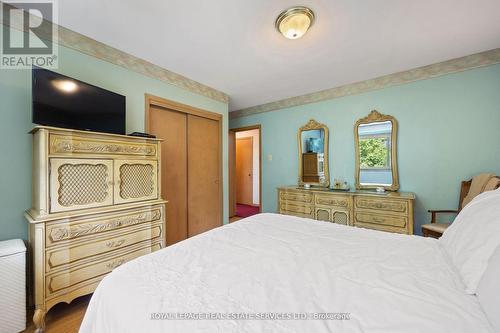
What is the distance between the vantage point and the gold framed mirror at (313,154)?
341 cm

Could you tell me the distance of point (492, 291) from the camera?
633 mm

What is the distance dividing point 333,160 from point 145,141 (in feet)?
9.31

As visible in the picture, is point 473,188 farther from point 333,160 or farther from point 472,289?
point 472,289

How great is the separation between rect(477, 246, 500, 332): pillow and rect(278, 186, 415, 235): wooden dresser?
1.97m

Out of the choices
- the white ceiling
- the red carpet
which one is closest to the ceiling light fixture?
the white ceiling

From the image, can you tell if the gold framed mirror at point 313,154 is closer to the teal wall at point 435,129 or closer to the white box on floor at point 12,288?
the teal wall at point 435,129

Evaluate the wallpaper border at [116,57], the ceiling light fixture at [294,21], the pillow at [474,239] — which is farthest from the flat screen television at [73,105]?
the pillow at [474,239]

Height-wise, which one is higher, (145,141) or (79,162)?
(145,141)

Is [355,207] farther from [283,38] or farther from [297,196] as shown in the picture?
[283,38]

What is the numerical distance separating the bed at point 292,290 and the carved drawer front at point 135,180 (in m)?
1.07

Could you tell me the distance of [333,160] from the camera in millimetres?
3344

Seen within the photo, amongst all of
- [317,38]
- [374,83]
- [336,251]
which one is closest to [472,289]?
[336,251]

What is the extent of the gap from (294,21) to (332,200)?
7.62 feet

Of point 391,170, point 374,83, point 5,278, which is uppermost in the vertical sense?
point 374,83
